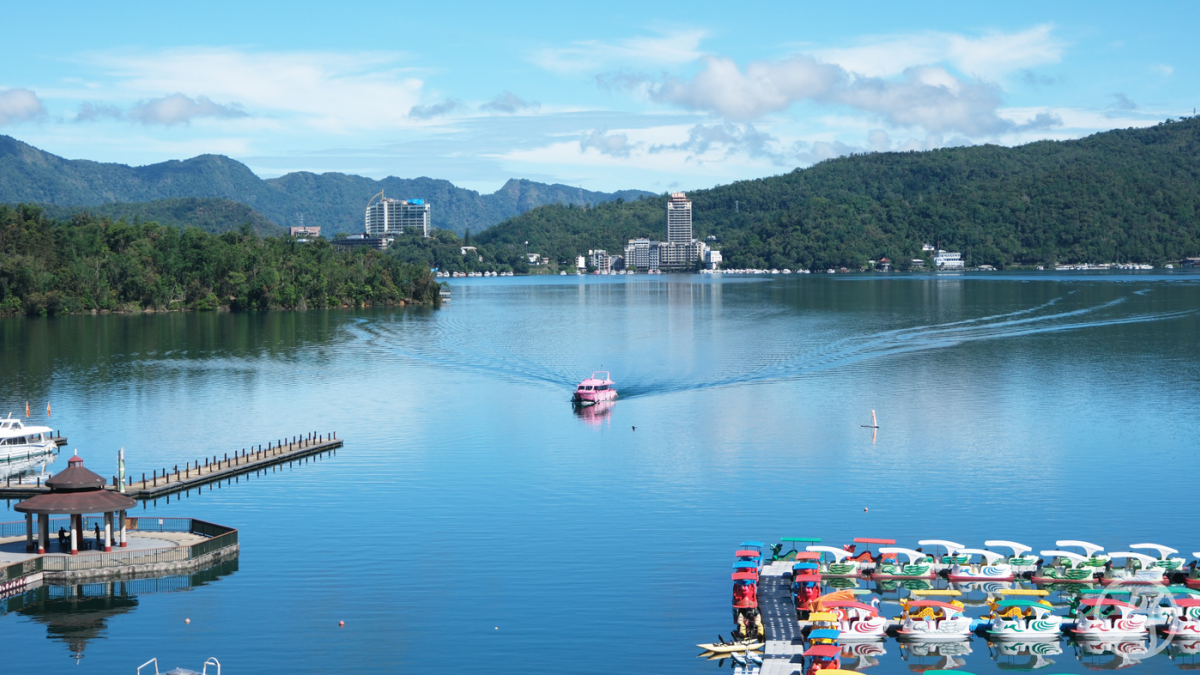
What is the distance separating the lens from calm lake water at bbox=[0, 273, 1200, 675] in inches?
1638

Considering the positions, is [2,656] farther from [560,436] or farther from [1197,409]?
[1197,409]

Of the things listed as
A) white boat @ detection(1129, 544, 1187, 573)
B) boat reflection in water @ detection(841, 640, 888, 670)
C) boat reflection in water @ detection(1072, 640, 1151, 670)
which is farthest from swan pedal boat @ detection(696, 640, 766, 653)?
white boat @ detection(1129, 544, 1187, 573)

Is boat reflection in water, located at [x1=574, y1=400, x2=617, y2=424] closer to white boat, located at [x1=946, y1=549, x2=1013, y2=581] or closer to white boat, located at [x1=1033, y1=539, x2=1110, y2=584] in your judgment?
white boat, located at [x1=946, y1=549, x2=1013, y2=581]

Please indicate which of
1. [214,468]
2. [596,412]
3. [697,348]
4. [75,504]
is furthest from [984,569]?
[697,348]

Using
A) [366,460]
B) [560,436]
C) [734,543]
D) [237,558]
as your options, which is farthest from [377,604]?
[560,436]

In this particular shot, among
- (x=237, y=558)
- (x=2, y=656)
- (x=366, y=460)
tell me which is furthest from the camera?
(x=366, y=460)

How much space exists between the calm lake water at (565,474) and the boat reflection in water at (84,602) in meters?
0.17

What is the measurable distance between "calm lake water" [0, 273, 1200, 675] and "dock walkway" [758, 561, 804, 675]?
1.62 m

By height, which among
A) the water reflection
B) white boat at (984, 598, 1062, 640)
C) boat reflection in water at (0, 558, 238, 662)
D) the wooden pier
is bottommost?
white boat at (984, 598, 1062, 640)

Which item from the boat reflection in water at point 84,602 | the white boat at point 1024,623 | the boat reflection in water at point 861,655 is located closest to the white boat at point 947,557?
the white boat at point 1024,623

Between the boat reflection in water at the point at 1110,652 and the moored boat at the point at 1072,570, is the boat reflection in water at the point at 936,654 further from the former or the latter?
the moored boat at the point at 1072,570

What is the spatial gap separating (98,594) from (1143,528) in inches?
1881

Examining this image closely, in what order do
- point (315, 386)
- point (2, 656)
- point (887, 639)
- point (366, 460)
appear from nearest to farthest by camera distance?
point (2, 656)
point (887, 639)
point (366, 460)
point (315, 386)

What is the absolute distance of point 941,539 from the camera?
53688 mm
